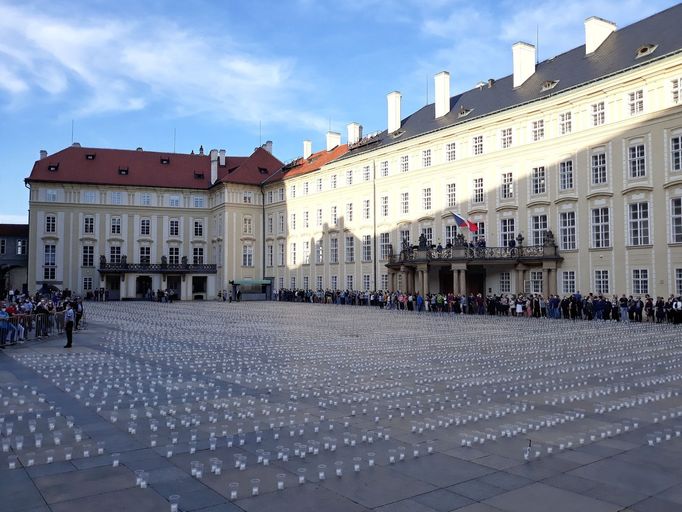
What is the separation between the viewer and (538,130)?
1667 inches

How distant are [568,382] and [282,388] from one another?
5.97 metres

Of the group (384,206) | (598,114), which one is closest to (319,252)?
(384,206)

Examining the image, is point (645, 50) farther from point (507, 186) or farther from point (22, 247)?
point (22, 247)

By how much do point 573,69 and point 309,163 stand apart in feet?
110

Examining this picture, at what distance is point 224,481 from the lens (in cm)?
657

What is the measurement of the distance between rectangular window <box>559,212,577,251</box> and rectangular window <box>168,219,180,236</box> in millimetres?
50019

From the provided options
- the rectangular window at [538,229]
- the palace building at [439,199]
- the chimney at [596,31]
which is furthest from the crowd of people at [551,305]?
the chimney at [596,31]

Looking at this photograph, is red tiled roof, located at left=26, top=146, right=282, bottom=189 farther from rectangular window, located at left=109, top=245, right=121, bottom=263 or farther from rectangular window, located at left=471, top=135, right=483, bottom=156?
rectangular window, located at left=471, top=135, right=483, bottom=156

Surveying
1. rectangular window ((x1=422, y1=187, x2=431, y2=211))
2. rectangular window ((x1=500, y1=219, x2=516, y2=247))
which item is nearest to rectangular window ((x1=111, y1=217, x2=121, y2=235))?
rectangular window ((x1=422, y1=187, x2=431, y2=211))

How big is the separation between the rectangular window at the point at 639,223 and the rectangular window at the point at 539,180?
21.6 ft

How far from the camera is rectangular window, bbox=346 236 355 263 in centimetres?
5931

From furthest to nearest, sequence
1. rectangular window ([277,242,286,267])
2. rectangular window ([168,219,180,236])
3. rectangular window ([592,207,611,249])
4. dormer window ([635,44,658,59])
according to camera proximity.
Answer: rectangular window ([168,219,180,236]) < rectangular window ([277,242,286,267]) < rectangular window ([592,207,611,249]) < dormer window ([635,44,658,59])

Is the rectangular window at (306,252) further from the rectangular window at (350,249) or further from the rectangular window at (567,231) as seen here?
the rectangular window at (567,231)

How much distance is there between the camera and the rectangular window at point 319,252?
63656mm
